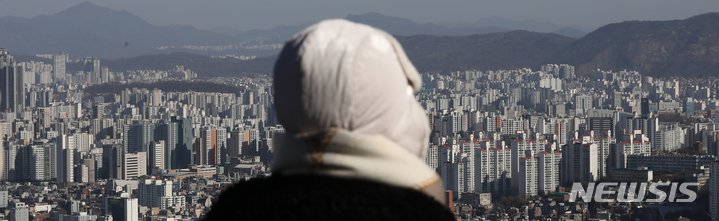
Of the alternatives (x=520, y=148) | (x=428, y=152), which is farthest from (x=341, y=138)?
(x=520, y=148)

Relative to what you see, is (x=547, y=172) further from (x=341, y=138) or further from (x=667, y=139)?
(x=341, y=138)

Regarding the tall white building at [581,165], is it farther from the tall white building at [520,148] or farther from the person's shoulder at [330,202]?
the person's shoulder at [330,202]

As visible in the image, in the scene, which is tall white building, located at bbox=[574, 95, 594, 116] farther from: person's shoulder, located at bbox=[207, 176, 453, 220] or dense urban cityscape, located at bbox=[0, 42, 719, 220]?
person's shoulder, located at bbox=[207, 176, 453, 220]

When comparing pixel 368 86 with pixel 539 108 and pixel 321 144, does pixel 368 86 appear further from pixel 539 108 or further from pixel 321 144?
pixel 539 108

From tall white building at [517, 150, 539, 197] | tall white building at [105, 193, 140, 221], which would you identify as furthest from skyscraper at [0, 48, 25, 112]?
tall white building at [517, 150, 539, 197]

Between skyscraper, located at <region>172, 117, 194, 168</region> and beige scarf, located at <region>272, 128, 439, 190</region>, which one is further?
skyscraper, located at <region>172, 117, 194, 168</region>

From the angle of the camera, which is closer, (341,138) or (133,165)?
(341,138)

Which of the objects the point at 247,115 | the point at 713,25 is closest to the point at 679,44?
the point at 713,25
